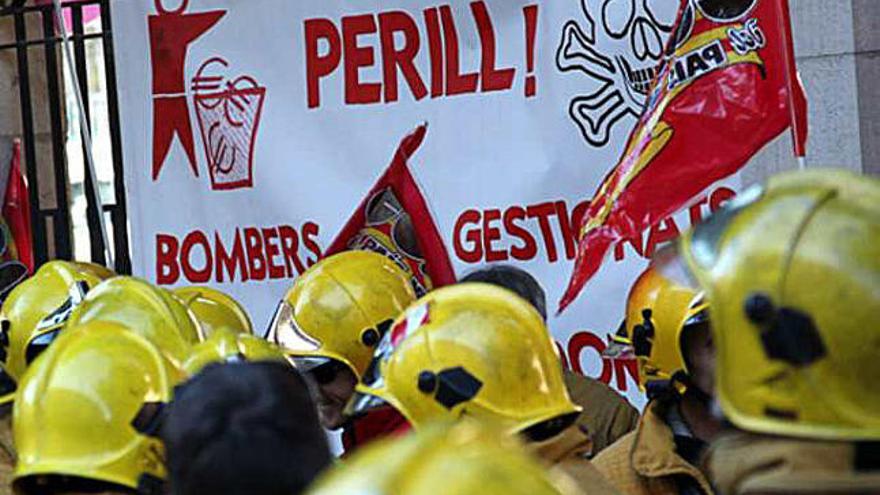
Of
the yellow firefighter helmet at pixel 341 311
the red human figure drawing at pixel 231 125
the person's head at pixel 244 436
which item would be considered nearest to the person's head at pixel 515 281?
the yellow firefighter helmet at pixel 341 311

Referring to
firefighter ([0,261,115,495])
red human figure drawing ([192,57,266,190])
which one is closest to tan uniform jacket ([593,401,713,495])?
firefighter ([0,261,115,495])

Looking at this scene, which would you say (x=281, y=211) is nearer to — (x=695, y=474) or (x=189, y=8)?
(x=189, y=8)

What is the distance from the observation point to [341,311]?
6.04 meters

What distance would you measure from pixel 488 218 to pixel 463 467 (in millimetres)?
5472

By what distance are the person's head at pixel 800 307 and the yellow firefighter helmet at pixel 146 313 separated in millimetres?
2319

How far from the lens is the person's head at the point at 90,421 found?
3.94 m

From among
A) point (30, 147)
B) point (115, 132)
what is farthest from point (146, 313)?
point (30, 147)

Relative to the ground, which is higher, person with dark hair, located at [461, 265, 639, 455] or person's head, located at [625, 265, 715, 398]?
person's head, located at [625, 265, 715, 398]

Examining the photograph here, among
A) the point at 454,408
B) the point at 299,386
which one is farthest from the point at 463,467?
the point at 454,408

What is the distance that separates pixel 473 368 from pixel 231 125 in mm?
4134

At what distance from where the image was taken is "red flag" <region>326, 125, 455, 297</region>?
24.3 ft

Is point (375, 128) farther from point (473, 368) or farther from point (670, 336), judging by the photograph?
point (473, 368)

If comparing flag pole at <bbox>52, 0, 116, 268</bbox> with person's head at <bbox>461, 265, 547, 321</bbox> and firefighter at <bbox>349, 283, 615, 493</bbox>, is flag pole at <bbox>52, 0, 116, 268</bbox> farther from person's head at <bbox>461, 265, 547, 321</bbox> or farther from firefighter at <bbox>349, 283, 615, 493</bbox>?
firefighter at <bbox>349, 283, 615, 493</bbox>

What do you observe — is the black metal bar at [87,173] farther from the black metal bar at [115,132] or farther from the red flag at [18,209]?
the red flag at [18,209]
